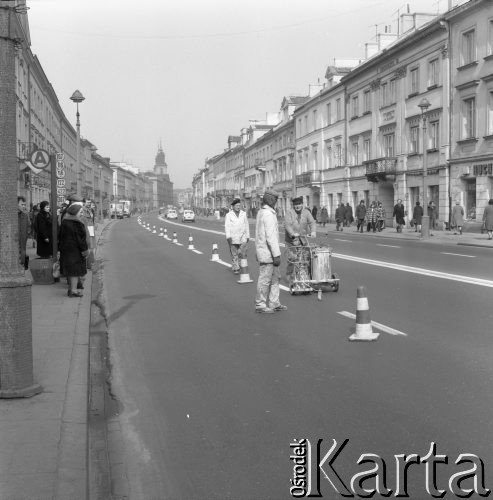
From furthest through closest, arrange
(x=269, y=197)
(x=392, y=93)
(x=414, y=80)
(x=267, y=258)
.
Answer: (x=392, y=93), (x=414, y=80), (x=269, y=197), (x=267, y=258)

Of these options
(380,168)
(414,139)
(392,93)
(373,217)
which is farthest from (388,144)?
(373,217)

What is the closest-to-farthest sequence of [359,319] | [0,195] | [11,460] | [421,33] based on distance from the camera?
1. [11,460]
2. [0,195]
3. [359,319]
4. [421,33]

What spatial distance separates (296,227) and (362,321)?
452 centimetres

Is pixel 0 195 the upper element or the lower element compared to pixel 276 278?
upper

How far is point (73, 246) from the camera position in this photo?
1138 cm

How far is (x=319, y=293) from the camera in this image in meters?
11.0

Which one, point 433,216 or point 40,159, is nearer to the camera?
point 40,159

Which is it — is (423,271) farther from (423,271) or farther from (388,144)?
(388,144)

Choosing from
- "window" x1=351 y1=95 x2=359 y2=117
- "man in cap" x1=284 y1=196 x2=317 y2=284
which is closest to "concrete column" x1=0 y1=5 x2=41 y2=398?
"man in cap" x1=284 y1=196 x2=317 y2=284

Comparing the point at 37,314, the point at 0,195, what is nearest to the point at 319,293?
the point at 37,314

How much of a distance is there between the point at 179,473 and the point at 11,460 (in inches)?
38.7

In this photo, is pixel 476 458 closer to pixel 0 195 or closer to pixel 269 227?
pixel 0 195

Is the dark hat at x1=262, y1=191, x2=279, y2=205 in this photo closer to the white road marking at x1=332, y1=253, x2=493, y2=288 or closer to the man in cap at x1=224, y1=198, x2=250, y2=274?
the white road marking at x1=332, y1=253, x2=493, y2=288

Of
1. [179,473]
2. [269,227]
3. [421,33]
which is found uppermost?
[421,33]
